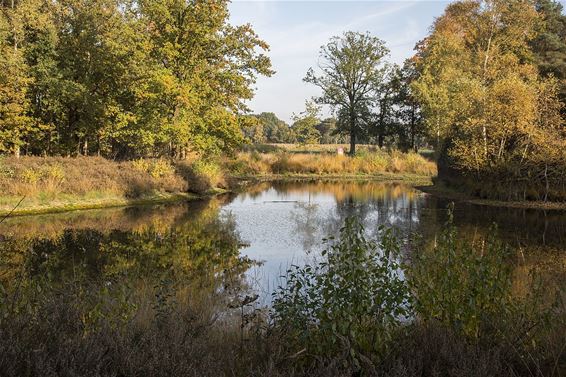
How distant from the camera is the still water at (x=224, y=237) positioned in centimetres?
988

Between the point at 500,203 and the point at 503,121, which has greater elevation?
the point at 503,121

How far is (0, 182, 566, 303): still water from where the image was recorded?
988 centimetres

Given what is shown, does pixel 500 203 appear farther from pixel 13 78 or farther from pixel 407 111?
pixel 407 111

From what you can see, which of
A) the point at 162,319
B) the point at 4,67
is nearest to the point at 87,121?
the point at 4,67

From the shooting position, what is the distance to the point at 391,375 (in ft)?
13.0

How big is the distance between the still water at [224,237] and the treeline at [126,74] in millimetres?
5731

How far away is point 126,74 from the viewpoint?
29.4 metres

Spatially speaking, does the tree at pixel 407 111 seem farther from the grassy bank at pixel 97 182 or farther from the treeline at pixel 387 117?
the grassy bank at pixel 97 182

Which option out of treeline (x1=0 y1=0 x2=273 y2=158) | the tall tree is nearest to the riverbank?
treeline (x1=0 y1=0 x2=273 y2=158)

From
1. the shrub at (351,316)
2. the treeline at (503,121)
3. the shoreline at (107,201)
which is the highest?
the treeline at (503,121)

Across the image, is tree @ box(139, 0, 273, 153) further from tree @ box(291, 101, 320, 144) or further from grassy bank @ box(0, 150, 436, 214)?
tree @ box(291, 101, 320, 144)

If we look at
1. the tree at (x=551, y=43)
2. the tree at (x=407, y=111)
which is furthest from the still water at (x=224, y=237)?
the tree at (x=407, y=111)

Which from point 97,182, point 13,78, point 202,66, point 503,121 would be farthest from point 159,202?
point 503,121

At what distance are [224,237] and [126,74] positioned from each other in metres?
18.7
